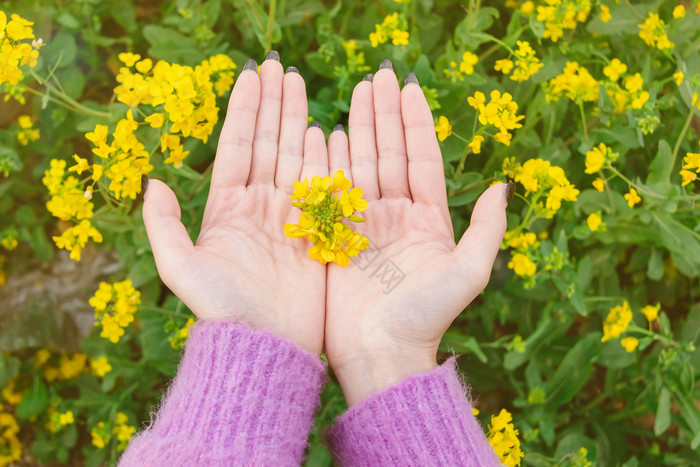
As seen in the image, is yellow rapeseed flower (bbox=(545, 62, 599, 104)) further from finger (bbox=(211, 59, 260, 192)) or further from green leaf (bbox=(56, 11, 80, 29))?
green leaf (bbox=(56, 11, 80, 29))

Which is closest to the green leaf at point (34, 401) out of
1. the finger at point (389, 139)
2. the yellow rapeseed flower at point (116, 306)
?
the yellow rapeseed flower at point (116, 306)

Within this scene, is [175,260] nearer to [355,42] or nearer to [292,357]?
[292,357]

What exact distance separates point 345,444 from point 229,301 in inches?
21.7

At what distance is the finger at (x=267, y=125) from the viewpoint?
1.76 metres

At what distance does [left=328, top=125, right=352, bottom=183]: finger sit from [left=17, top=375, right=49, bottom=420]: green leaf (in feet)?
6.13

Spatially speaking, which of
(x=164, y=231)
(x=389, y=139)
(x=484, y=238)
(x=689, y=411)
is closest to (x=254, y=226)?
(x=164, y=231)

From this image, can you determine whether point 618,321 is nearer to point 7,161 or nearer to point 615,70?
point 615,70

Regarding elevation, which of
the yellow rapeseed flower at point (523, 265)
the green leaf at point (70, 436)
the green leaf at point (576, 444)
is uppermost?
the yellow rapeseed flower at point (523, 265)

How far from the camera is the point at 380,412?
1541mm

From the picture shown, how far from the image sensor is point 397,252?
169cm

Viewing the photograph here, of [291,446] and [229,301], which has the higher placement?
[229,301]

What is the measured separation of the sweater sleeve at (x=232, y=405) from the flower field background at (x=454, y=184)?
416 mm

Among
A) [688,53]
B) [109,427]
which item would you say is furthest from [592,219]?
[109,427]

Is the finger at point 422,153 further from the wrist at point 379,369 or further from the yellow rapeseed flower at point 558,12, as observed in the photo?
the yellow rapeseed flower at point 558,12
